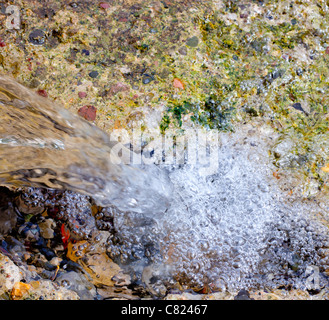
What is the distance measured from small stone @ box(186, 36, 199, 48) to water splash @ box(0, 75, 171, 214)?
1021 millimetres

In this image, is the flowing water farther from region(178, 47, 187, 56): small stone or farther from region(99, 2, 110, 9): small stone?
region(99, 2, 110, 9): small stone

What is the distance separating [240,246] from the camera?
1984mm

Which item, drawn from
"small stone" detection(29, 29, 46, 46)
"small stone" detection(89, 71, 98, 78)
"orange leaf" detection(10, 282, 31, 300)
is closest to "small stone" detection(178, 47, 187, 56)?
"small stone" detection(89, 71, 98, 78)

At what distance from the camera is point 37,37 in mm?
2279

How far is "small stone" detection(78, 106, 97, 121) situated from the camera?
6.97 ft

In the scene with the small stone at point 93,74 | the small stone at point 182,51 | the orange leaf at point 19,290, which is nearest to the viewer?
the orange leaf at point 19,290

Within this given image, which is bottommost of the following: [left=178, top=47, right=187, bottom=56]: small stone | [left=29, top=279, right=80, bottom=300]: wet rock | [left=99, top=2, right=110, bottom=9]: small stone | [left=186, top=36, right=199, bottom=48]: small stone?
[left=29, top=279, right=80, bottom=300]: wet rock

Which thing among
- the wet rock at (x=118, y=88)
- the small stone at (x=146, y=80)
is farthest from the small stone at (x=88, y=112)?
the small stone at (x=146, y=80)

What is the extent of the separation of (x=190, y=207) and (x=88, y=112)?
994 millimetres

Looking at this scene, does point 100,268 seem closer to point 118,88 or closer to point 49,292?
point 49,292

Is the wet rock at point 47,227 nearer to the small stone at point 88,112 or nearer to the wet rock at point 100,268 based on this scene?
the wet rock at point 100,268

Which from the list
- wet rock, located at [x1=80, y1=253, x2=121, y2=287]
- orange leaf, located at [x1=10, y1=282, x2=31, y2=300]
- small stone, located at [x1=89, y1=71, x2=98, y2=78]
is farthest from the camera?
small stone, located at [x1=89, y1=71, x2=98, y2=78]

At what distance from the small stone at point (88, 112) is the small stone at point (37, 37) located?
65 centimetres

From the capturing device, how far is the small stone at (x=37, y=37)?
227 centimetres
